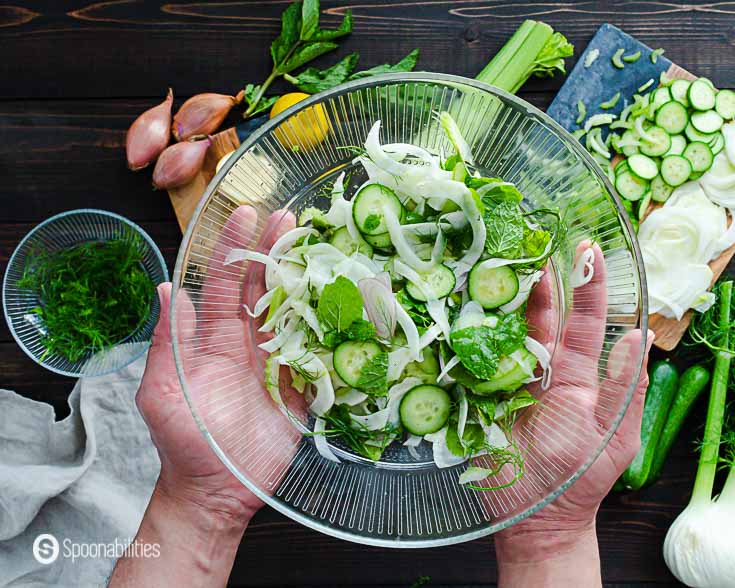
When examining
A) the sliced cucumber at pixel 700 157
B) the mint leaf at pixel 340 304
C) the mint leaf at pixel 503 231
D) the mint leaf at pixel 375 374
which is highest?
the sliced cucumber at pixel 700 157

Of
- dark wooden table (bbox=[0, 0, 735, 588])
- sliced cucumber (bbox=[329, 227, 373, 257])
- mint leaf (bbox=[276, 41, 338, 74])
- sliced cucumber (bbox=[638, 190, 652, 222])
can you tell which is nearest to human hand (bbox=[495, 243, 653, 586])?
dark wooden table (bbox=[0, 0, 735, 588])

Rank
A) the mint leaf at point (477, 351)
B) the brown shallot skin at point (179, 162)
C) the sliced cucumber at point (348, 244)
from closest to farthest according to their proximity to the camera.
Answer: the mint leaf at point (477, 351) < the sliced cucumber at point (348, 244) < the brown shallot skin at point (179, 162)

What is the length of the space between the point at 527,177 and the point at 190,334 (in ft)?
3.33

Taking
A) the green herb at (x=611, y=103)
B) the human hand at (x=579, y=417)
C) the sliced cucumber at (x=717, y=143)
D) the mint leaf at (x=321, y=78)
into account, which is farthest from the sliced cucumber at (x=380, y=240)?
the sliced cucumber at (x=717, y=143)

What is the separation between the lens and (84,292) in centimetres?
260

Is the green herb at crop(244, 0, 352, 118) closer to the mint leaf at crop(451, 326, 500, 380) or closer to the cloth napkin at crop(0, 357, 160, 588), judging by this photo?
the cloth napkin at crop(0, 357, 160, 588)

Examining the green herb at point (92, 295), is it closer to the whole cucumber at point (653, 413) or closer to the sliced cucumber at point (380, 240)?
the sliced cucumber at point (380, 240)

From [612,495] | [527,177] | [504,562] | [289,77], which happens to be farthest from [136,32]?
[612,495]

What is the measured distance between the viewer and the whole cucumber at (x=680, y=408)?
2.49 meters

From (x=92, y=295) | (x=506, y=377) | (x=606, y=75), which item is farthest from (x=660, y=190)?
(x=92, y=295)

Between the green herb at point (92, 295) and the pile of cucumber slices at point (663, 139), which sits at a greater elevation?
the pile of cucumber slices at point (663, 139)

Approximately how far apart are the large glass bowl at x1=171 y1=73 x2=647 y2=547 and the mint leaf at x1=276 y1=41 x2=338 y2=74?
2.33 feet

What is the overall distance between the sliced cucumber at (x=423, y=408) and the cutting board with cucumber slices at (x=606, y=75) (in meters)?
1.29

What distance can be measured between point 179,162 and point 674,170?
5.78 feet
